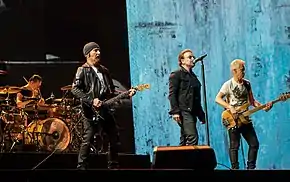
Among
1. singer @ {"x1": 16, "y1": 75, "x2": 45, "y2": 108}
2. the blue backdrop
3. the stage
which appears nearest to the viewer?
the stage

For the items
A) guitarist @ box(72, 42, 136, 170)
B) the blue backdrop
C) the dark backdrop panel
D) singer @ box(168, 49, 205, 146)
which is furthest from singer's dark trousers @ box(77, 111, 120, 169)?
the dark backdrop panel

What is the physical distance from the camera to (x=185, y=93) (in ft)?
28.8

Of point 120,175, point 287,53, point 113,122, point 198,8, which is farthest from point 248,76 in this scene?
point 120,175

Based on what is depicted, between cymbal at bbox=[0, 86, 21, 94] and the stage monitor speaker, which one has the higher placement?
cymbal at bbox=[0, 86, 21, 94]

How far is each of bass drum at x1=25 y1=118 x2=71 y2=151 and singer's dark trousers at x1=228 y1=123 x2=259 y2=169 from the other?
3.53 m

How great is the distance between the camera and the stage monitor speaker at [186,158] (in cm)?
646

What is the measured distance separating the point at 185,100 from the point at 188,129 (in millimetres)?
428

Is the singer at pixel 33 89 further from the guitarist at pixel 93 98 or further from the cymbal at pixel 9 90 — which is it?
the guitarist at pixel 93 98

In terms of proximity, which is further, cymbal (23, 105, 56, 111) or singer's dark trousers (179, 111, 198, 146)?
cymbal (23, 105, 56, 111)

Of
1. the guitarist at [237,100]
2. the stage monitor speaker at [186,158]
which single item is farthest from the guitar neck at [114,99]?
the stage monitor speaker at [186,158]

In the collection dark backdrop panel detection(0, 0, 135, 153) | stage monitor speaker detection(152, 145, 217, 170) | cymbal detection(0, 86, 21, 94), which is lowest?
stage monitor speaker detection(152, 145, 217, 170)

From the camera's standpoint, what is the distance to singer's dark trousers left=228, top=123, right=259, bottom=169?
8922 millimetres

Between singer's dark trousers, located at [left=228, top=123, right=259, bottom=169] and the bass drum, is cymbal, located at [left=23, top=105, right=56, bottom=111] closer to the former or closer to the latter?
the bass drum

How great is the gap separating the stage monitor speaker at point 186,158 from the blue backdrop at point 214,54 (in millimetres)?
5253
